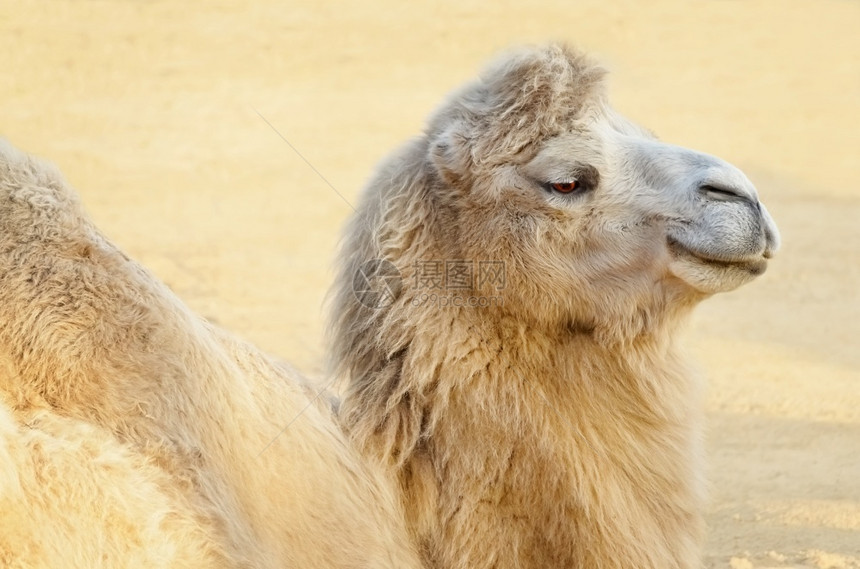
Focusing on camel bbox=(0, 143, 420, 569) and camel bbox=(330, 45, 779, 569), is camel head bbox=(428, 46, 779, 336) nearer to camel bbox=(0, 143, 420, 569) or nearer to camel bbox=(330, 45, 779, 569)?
camel bbox=(330, 45, 779, 569)

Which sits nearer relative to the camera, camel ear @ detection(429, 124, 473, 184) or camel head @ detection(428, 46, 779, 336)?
camel head @ detection(428, 46, 779, 336)

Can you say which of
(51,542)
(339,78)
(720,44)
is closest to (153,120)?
(339,78)

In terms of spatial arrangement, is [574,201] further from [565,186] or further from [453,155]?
[453,155]

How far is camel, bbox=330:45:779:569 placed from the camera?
11.5 feet

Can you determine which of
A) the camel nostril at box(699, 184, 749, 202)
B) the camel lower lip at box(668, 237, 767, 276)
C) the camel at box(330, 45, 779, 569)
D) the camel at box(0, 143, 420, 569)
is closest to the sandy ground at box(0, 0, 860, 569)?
the camel at box(330, 45, 779, 569)

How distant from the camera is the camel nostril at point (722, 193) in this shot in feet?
11.4

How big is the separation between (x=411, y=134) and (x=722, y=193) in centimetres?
975

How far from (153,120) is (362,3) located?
4563 millimetres

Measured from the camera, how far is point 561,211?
3.63 meters

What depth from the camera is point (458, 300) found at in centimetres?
358

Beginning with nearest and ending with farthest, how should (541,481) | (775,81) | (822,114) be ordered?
(541,481), (822,114), (775,81)

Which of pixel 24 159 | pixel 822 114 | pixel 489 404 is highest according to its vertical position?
pixel 24 159

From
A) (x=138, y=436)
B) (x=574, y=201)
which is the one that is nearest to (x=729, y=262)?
(x=574, y=201)

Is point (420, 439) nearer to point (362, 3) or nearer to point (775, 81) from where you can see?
point (775, 81)
